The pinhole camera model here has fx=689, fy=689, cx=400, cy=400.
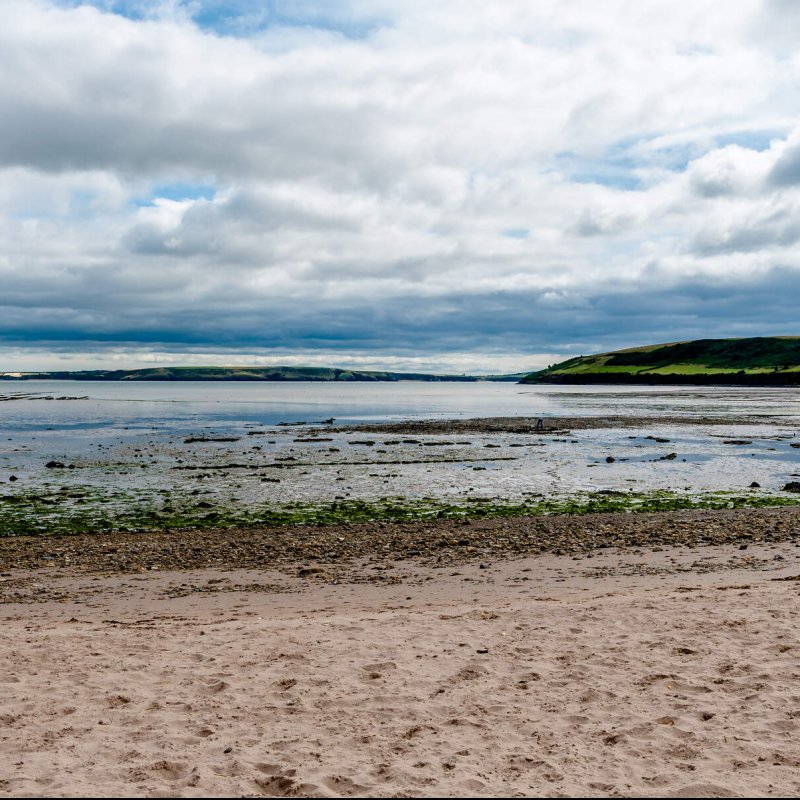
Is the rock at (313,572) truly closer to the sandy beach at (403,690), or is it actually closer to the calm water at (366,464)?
the sandy beach at (403,690)

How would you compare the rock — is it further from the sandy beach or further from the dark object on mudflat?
the dark object on mudflat

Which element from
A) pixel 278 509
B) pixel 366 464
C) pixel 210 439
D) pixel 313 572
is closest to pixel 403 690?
pixel 313 572

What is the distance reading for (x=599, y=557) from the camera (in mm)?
19547

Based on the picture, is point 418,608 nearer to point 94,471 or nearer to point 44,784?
point 44,784

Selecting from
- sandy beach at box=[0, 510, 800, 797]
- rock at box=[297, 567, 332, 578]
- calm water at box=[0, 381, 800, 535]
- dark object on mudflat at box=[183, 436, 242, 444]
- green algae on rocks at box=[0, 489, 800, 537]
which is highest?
sandy beach at box=[0, 510, 800, 797]

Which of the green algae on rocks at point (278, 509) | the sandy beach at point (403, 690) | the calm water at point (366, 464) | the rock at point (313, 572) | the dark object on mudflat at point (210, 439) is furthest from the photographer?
the dark object on mudflat at point (210, 439)

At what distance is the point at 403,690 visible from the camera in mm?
9789

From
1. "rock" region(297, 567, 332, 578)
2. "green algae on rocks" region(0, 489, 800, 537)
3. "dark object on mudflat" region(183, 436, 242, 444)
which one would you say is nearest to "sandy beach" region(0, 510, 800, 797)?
"rock" region(297, 567, 332, 578)

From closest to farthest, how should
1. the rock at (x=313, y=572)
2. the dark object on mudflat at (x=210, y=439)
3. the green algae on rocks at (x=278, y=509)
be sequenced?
the rock at (x=313, y=572), the green algae on rocks at (x=278, y=509), the dark object on mudflat at (x=210, y=439)

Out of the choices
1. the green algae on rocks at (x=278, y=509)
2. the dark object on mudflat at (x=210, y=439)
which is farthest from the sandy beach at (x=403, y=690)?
the dark object on mudflat at (x=210, y=439)

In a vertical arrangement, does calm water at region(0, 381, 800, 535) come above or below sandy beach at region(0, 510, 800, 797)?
below

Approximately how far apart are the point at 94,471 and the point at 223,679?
33.1 m

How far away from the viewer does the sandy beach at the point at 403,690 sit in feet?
24.7

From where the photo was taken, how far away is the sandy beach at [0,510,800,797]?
7.53 meters
